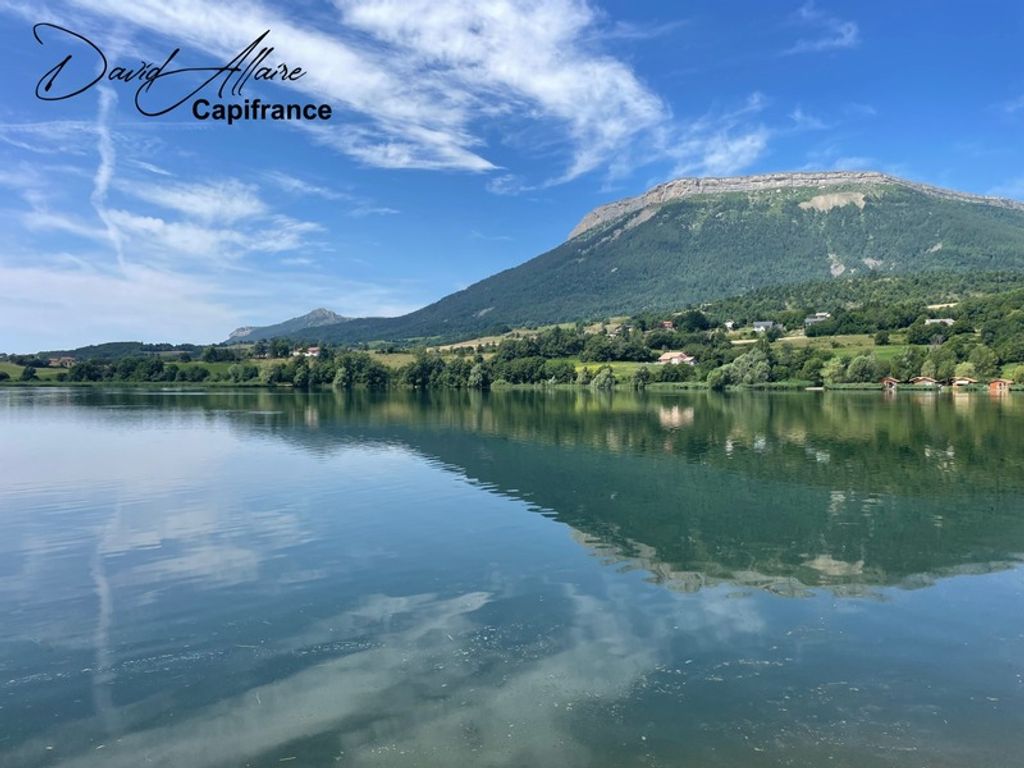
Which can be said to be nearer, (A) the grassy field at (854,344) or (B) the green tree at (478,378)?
(A) the grassy field at (854,344)

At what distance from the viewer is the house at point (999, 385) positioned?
116 meters

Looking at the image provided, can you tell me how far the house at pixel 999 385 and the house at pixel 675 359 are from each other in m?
59.2

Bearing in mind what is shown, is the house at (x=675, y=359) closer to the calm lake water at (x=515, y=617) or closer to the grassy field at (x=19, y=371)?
the calm lake water at (x=515, y=617)

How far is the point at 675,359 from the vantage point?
170625 mm

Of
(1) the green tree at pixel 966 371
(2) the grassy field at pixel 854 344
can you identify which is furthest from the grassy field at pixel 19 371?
(1) the green tree at pixel 966 371

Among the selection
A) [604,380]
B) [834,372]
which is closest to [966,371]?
[834,372]

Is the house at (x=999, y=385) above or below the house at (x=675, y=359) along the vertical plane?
below

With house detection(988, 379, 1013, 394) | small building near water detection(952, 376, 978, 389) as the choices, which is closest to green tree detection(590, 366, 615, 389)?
small building near water detection(952, 376, 978, 389)

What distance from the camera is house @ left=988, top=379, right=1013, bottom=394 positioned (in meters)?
116

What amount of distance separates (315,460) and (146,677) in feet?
101

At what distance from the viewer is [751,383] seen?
468ft

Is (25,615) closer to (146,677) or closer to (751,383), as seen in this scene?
(146,677)

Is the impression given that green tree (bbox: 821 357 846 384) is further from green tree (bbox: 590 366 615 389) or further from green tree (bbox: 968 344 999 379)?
green tree (bbox: 590 366 615 389)

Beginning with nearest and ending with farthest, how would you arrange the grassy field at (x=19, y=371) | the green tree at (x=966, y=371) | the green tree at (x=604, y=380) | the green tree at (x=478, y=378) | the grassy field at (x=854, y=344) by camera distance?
the green tree at (x=966, y=371) → the grassy field at (x=854, y=344) → the green tree at (x=604, y=380) → the green tree at (x=478, y=378) → the grassy field at (x=19, y=371)
